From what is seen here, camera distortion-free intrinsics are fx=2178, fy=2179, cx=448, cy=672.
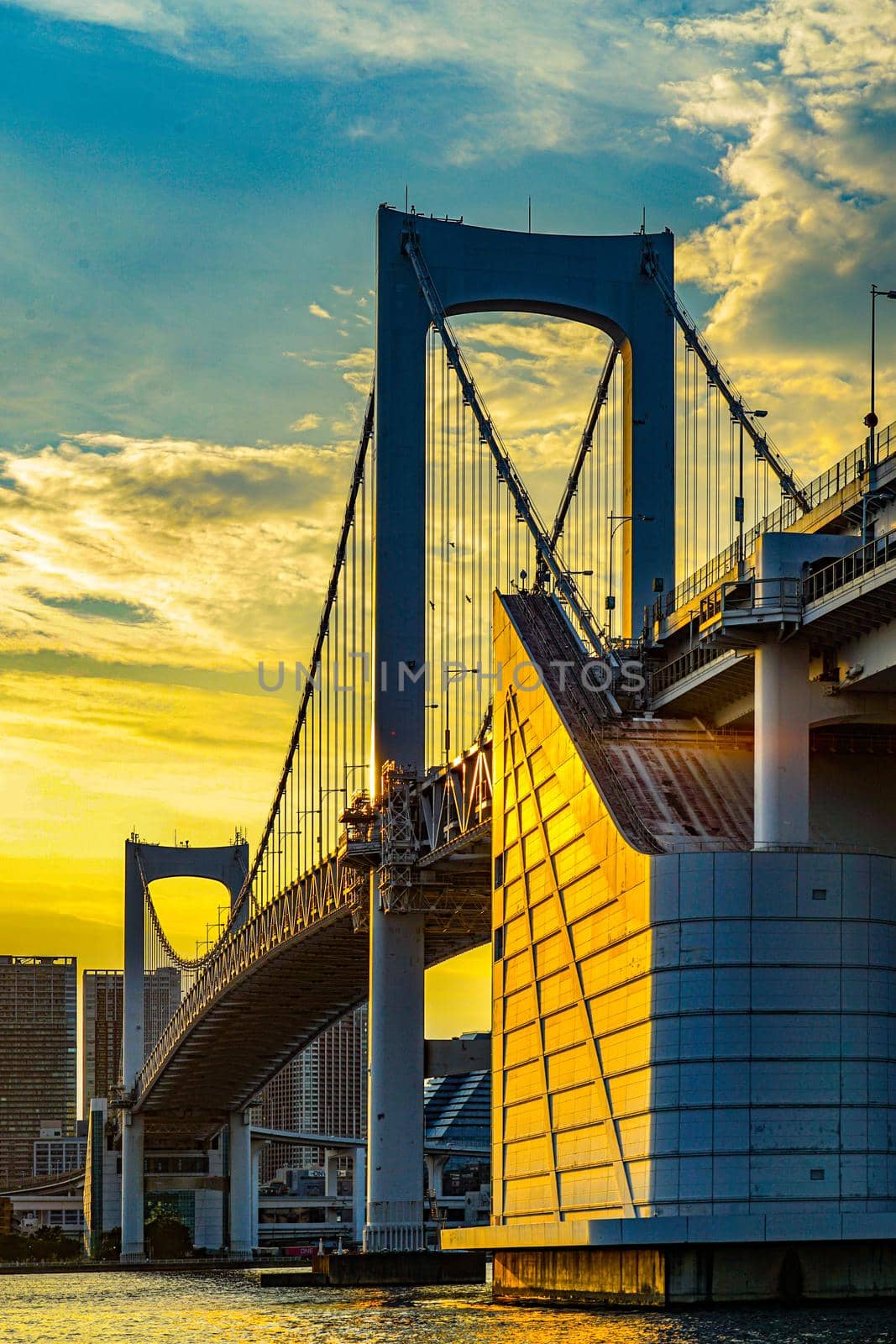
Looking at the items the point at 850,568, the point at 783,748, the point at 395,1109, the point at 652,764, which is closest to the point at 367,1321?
the point at 652,764

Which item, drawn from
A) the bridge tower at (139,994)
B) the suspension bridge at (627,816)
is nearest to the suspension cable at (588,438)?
the suspension bridge at (627,816)

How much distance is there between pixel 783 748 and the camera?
123 ft

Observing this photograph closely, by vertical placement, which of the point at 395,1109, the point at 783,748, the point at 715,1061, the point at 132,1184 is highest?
the point at 783,748

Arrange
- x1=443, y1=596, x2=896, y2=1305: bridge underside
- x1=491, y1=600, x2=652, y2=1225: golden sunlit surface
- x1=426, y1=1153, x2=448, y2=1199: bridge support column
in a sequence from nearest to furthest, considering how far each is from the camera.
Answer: x1=443, y1=596, x2=896, y2=1305: bridge underside, x1=491, y1=600, x2=652, y2=1225: golden sunlit surface, x1=426, y1=1153, x2=448, y2=1199: bridge support column

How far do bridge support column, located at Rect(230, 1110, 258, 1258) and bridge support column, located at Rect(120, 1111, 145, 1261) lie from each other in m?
5.01

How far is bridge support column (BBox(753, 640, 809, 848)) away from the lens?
123 feet

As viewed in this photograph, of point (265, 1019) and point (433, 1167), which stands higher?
point (265, 1019)

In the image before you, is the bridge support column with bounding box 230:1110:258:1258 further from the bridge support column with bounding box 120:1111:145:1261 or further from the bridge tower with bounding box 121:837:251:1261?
the bridge support column with bounding box 120:1111:145:1261

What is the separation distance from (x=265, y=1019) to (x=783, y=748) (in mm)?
54779

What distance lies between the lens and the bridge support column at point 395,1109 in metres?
56.8

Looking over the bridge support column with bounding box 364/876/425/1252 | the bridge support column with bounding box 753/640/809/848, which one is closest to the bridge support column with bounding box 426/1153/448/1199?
the bridge support column with bounding box 364/876/425/1252

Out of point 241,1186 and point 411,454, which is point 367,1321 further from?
point 241,1186

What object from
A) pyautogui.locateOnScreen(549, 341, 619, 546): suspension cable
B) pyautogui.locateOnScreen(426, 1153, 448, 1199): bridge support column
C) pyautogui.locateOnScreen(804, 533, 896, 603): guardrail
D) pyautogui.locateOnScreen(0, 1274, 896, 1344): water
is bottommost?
pyautogui.locateOnScreen(426, 1153, 448, 1199): bridge support column

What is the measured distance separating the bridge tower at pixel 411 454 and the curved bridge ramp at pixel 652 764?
11.7 meters
